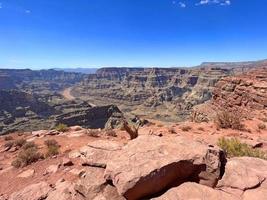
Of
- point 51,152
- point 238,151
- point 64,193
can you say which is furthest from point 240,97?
point 64,193

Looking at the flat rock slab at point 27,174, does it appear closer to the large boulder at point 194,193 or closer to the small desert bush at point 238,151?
the large boulder at point 194,193

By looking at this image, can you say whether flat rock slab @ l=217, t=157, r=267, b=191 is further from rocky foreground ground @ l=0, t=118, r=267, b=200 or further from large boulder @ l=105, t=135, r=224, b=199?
large boulder @ l=105, t=135, r=224, b=199

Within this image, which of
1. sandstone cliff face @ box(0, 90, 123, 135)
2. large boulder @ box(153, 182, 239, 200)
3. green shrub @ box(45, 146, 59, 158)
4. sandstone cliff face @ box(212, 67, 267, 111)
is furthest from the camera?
sandstone cliff face @ box(0, 90, 123, 135)

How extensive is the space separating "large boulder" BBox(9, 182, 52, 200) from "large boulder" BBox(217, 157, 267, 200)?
504 centimetres

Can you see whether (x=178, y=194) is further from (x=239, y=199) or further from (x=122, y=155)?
(x=122, y=155)

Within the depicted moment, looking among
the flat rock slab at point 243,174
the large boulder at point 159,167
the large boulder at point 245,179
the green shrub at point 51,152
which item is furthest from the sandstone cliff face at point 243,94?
the large boulder at point 159,167

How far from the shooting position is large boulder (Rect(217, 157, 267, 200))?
6.27 metres

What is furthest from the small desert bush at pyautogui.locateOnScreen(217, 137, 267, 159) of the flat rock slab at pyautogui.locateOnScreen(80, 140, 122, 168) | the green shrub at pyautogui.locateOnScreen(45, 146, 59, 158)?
the green shrub at pyautogui.locateOnScreen(45, 146, 59, 158)

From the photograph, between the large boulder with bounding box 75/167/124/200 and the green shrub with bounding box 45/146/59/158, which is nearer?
the large boulder with bounding box 75/167/124/200

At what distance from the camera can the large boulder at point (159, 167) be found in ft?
20.9

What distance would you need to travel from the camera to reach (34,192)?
8273mm

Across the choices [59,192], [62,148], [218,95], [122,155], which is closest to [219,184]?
[122,155]

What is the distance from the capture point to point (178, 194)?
6.18m

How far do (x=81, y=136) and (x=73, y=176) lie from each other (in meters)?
6.17
